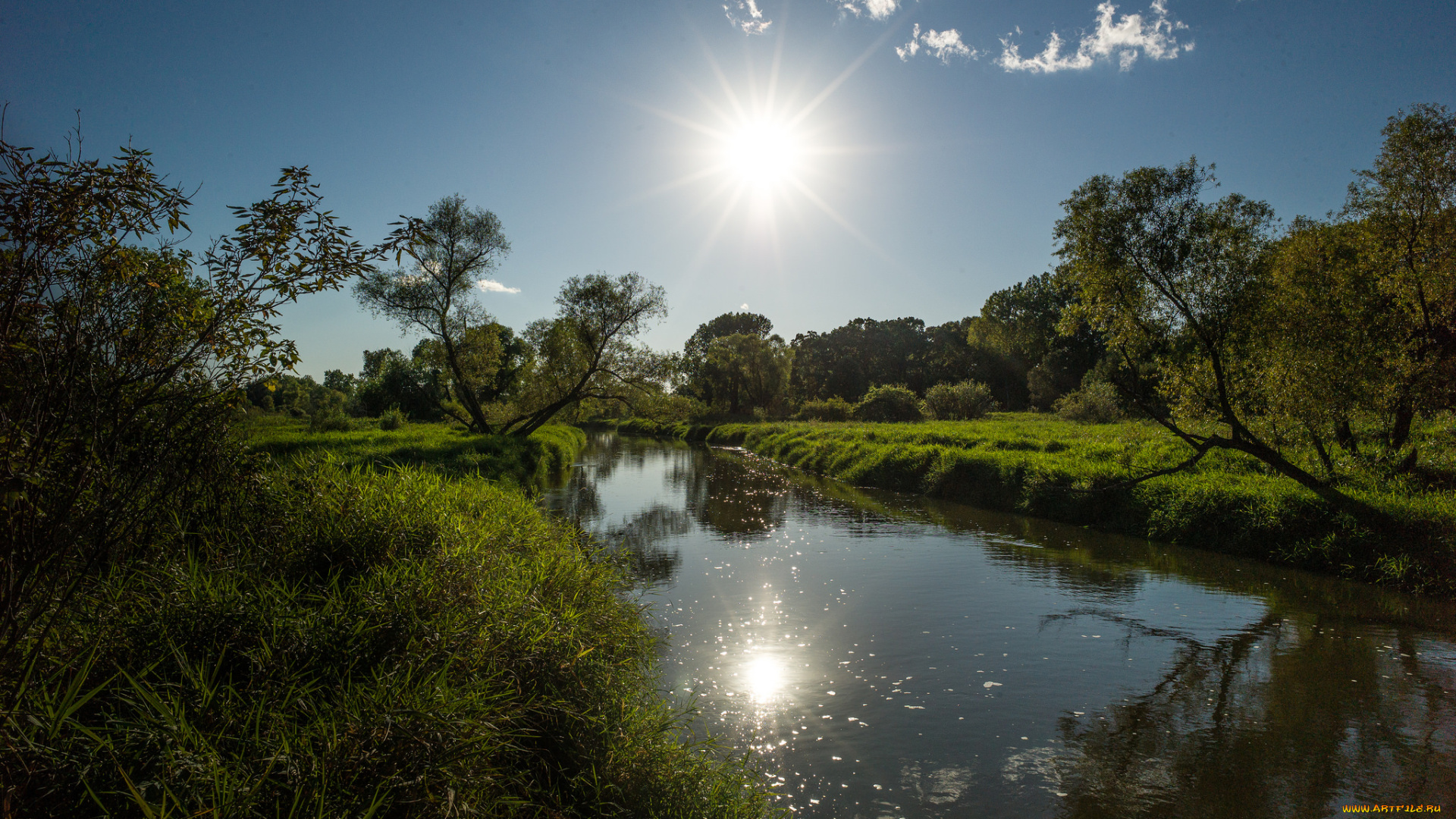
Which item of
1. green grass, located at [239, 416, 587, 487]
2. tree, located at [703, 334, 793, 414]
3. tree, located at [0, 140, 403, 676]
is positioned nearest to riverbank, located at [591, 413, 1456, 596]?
green grass, located at [239, 416, 587, 487]

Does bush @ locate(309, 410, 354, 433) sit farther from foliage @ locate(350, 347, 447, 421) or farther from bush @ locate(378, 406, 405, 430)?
foliage @ locate(350, 347, 447, 421)

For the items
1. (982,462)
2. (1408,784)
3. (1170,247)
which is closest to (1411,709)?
(1408,784)

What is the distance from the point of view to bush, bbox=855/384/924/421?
156 ft

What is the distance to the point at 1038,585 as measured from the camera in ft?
32.6

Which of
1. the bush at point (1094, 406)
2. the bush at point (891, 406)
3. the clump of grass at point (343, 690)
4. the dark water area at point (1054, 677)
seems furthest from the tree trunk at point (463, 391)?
the bush at point (1094, 406)

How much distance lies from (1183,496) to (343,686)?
14.8 metres

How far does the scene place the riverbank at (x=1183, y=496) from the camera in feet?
31.0

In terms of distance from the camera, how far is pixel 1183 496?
12641 mm

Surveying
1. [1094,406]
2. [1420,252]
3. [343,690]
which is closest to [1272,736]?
[343,690]

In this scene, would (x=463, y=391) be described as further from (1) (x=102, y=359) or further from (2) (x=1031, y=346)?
(2) (x=1031, y=346)

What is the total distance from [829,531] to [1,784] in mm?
13064

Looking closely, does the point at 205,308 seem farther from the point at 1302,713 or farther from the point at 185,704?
the point at 1302,713

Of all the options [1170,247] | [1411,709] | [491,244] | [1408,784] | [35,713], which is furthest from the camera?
[491,244]

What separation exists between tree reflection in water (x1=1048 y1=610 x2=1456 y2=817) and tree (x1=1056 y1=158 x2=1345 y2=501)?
5.61 metres
